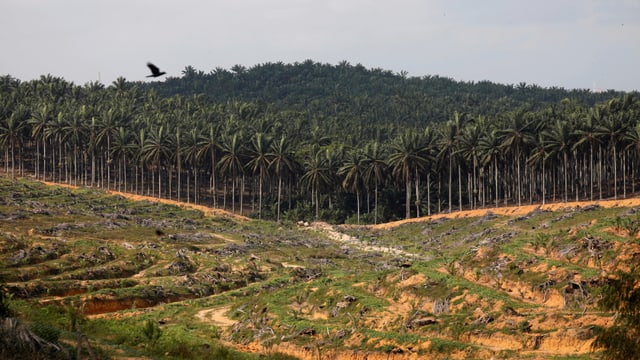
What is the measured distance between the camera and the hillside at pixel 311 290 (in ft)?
118

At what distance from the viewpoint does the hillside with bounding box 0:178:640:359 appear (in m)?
36.0

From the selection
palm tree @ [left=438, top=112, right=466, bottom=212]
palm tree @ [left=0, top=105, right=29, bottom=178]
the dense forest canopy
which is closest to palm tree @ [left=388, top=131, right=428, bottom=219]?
the dense forest canopy

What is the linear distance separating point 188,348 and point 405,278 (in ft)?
62.0

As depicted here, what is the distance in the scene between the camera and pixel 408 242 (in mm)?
93062

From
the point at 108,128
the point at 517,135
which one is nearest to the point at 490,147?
the point at 517,135

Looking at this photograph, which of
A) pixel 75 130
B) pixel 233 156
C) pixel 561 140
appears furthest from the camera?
pixel 75 130

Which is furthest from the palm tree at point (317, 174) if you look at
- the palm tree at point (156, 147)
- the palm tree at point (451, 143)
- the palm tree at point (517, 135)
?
the palm tree at point (517, 135)

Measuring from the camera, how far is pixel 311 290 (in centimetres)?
5031

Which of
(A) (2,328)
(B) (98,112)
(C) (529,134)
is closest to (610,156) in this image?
(C) (529,134)

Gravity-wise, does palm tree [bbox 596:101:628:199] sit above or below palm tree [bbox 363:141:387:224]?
above

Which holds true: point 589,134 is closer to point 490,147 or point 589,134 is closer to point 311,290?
point 490,147

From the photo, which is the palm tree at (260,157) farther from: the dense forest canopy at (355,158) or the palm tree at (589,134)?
the palm tree at (589,134)

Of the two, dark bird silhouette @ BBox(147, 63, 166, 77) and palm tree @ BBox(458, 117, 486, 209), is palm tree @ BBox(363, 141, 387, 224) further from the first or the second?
dark bird silhouette @ BBox(147, 63, 166, 77)

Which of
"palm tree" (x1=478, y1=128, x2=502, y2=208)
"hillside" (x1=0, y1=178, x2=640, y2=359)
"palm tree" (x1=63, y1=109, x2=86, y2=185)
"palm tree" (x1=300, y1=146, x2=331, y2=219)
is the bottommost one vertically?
"hillside" (x1=0, y1=178, x2=640, y2=359)
